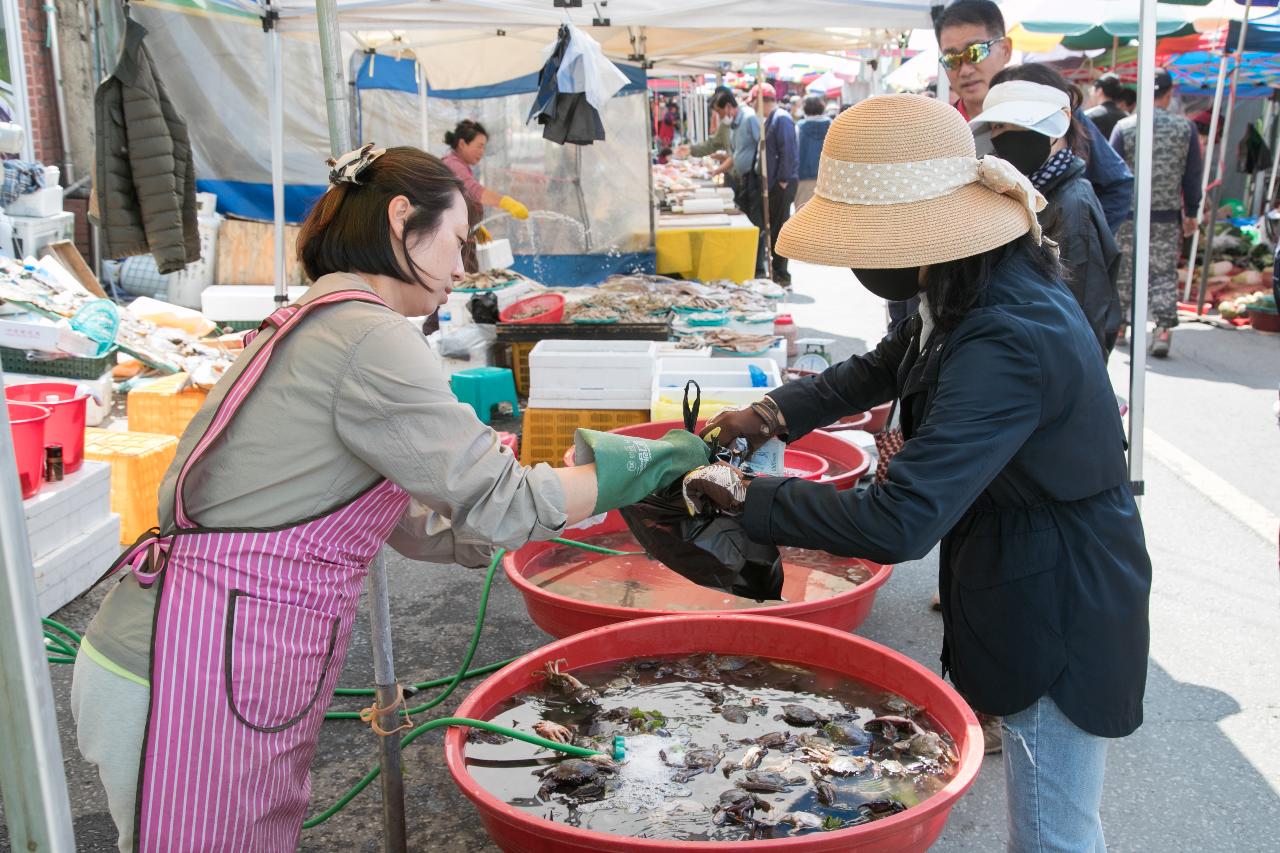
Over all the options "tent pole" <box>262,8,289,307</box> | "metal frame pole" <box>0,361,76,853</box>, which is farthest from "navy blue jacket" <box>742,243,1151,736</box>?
"tent pole" <box>262,8,289,307</box>

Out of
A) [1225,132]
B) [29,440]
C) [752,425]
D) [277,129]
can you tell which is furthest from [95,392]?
[1225,132]

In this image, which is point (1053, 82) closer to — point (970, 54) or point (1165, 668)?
point (970, 54)

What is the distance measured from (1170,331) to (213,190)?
918cm

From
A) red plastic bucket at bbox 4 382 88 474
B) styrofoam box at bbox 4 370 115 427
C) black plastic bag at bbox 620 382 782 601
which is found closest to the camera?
black plastic bag at bbox 620 382 782 601

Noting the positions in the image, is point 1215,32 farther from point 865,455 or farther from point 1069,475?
point 1069,475

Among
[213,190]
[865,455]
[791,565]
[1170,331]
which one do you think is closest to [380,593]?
[791,565]

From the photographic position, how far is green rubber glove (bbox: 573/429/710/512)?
7.03ft

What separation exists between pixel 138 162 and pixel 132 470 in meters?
1.87

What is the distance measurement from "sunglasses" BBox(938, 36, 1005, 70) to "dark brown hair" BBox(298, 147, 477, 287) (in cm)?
308

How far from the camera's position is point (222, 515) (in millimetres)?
1892

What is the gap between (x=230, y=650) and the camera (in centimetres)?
191

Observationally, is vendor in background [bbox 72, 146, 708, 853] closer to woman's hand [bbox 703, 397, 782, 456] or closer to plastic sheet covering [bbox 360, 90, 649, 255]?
woman's hand [bbox 703, 397, 782, 456]

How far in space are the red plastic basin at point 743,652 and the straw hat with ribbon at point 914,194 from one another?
104cm

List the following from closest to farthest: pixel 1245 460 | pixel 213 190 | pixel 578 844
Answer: pixel 578 844 < pixel 1245 460 < pixel 213 190
